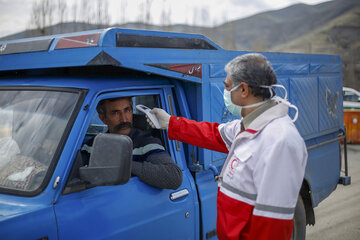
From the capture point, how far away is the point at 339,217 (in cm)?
577

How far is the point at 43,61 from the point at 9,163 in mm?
833

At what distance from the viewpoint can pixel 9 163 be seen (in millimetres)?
2459

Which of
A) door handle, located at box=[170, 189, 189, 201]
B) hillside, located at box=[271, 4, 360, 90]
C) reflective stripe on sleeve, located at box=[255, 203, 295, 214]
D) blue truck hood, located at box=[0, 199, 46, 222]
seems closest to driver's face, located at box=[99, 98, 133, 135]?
door handle, located at box=[170, 189, 189, 201]

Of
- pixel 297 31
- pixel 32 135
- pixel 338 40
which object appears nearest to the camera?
pixel 32 135

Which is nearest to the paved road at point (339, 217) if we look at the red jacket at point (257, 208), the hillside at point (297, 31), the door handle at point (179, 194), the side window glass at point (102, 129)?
the door handle at point (179, 194)

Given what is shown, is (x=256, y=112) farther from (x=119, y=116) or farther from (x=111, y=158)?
(x=119, y=116)

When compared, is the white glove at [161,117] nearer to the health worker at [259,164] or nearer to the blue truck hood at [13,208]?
the health worker at [259,164]

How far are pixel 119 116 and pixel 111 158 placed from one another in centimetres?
93

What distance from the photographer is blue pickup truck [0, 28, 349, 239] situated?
7.18 feet

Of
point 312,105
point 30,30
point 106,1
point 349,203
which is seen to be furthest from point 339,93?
point 30,30

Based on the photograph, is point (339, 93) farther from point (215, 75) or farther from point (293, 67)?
point (215, 75)

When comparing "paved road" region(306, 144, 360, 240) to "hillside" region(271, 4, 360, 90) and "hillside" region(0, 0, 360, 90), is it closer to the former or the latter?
"hillside" region(0, 0, 360, 90)

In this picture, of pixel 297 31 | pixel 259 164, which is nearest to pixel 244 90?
pixel 259 164

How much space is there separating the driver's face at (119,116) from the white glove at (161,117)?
0.17m
